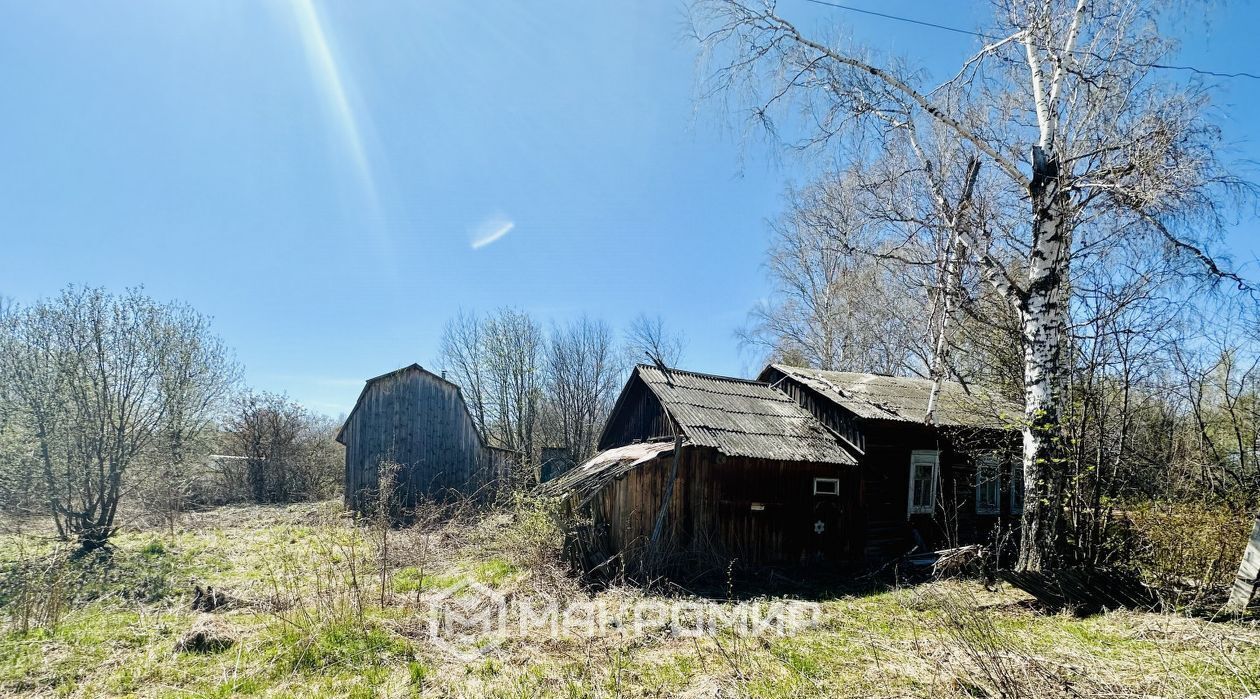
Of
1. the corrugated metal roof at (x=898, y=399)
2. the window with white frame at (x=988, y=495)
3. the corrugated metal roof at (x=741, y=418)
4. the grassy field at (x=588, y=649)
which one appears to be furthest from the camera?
the window with white frame at (x=988, y=495)

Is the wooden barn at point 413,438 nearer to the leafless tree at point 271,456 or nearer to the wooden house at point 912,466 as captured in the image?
the leafless tree at point 271,456

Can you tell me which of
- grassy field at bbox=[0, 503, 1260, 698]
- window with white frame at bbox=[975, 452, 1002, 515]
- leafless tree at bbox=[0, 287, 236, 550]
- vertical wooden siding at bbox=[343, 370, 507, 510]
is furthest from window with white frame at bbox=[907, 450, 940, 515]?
leafless tree at bbox=[0, 287, 236, 550]

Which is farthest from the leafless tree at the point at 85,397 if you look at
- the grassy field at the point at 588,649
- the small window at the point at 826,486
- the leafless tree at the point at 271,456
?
the small window at the point at 826,486

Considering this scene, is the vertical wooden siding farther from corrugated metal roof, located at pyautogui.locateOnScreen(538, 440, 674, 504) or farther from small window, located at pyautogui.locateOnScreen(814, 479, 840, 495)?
small window, located at pyautogui.locateOnScreen(814, 479, 840, 495)

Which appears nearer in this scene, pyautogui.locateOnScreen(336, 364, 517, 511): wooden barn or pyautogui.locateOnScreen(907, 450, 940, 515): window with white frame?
pyautogui.locateOnScreen(907, 450, 940, 515): window with white frame

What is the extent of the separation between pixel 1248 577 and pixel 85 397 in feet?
66.3

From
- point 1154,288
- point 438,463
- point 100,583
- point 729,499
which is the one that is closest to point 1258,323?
point 1154,288

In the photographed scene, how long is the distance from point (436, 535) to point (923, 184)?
1290 centimetres

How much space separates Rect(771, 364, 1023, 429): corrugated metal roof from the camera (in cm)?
961

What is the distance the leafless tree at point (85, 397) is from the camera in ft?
41.1

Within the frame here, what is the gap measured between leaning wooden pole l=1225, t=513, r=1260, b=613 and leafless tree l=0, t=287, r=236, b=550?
61.7ft

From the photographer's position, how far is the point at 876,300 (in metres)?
20.3

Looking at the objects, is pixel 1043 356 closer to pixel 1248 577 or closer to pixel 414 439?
pixel 1248 577

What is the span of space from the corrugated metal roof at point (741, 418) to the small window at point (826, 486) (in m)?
0.64
